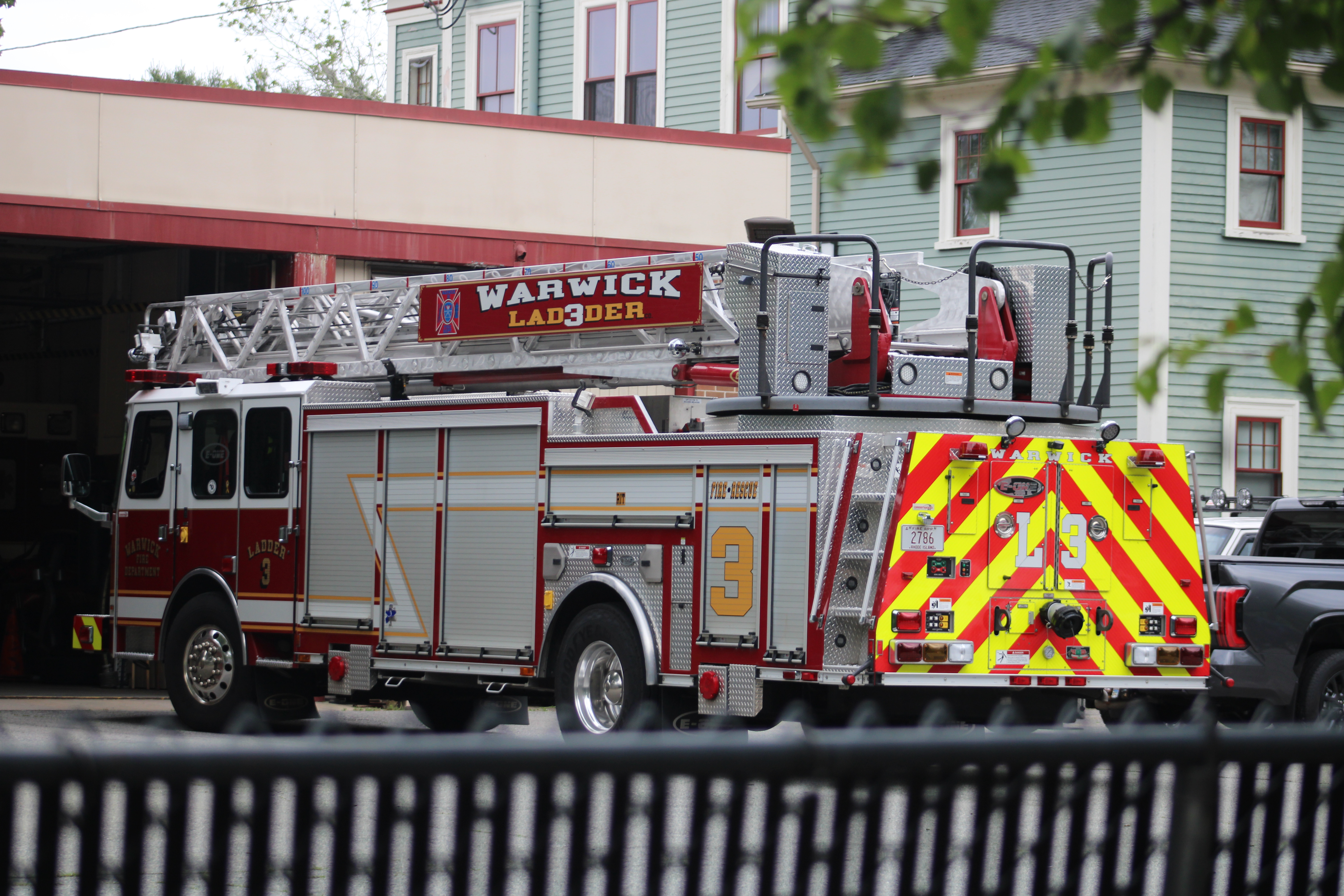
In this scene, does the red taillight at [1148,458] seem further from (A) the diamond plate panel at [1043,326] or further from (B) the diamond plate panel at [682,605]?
(B) the diamond plate panel at [682,605]

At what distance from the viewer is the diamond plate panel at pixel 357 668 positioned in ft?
39.8

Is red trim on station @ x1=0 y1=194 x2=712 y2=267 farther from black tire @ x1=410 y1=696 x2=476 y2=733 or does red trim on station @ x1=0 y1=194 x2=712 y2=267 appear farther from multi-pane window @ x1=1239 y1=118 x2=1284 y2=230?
multi-pane window @ x1=1239 y1=118 x2=1284 y2=230

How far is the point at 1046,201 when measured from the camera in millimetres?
22297

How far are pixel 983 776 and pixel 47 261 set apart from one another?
23.0m

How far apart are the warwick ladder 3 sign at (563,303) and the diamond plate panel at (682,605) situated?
1.58 metres

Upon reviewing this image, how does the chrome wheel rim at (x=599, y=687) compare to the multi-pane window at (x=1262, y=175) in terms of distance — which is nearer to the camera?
the chrome wheel rim at (x=599, y=687)

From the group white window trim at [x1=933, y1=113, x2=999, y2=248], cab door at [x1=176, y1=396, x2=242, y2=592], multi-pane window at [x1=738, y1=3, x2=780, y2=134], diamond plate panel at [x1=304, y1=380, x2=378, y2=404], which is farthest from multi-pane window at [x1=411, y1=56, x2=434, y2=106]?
diamond plate panel at [x1=304, y1=380, x2=378, y2=404]

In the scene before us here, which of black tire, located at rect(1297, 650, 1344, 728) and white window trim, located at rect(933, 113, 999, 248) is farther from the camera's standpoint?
white window trim, located at rect(933, 113, 999, 248)

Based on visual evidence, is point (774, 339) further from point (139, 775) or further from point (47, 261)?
point (47, 261)

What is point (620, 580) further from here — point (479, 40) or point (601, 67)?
point (479, 40)

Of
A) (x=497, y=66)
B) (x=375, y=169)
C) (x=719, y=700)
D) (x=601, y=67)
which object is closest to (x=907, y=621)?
(x=719, y=700)

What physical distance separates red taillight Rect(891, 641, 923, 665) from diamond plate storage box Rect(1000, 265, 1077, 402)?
223cm

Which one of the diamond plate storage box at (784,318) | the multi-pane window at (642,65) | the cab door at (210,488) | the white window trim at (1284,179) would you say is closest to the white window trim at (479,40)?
the multi-pane window at (642,65)

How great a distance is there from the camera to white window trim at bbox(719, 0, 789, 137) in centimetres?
2459
